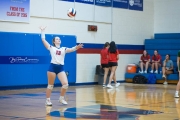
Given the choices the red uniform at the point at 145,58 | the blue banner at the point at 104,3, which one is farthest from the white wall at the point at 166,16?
the blue banner at the point at 104,3

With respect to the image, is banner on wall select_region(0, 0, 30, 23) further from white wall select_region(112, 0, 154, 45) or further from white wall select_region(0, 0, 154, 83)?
white wall select_region(112, 0, 154, 45)

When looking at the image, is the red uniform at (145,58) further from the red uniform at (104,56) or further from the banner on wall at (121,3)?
the red uniform at (104,56)

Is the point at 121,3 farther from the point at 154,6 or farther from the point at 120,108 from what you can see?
the point at 120,108

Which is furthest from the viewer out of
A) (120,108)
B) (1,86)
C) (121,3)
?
(121,3)

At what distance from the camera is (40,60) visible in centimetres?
2266

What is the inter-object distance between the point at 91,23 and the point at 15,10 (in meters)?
5.54

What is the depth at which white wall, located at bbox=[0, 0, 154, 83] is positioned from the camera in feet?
74.7

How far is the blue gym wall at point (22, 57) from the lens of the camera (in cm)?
2109

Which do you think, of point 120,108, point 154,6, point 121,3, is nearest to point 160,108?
point 120,108

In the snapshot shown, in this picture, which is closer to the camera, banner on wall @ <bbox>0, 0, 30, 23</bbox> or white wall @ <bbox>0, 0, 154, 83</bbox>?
banner on wall @ <bbox>0, 0, 30, 23</bbox>

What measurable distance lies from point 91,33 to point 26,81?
5530mm

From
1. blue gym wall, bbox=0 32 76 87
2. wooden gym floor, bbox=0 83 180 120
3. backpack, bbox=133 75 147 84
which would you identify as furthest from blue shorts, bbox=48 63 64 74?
backpack, bbox=133 75 147 84

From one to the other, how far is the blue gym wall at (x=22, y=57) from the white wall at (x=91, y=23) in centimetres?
45

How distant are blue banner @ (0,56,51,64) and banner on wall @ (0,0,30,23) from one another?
181 cm
